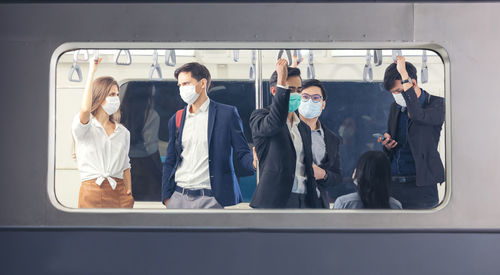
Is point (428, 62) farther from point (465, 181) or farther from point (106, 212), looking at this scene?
point (106, 212)

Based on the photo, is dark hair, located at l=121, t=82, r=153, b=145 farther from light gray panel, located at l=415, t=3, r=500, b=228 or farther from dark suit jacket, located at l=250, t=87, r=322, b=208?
light gray panel, located at l=415, t=3, r=500, b=228

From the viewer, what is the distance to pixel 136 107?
4.17 meters

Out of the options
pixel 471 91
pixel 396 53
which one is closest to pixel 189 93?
pixel 396 53

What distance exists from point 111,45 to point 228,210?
121cm

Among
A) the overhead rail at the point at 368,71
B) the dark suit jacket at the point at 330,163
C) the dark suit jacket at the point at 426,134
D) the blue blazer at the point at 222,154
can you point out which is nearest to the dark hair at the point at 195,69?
the blue blazer at the point at 222,154

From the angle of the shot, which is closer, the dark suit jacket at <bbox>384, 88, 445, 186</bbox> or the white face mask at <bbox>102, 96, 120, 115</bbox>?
the dark suit jacket at <bbox>384, 88, 445, 186</bbox>

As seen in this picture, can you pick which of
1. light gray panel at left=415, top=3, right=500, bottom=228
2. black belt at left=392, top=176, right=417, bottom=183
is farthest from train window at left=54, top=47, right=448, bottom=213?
light gray panel at left=415, top=3, right=500, bottom=228

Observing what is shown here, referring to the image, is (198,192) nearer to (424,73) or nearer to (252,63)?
(252,63)

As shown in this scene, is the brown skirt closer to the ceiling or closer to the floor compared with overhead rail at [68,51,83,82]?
closer to the floor

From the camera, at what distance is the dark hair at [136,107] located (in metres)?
4.09

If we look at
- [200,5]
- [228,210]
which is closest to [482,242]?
[228,210]

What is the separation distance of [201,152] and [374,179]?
1.12m

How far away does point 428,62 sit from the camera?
12.6 feet

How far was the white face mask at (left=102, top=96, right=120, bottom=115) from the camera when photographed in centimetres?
387
